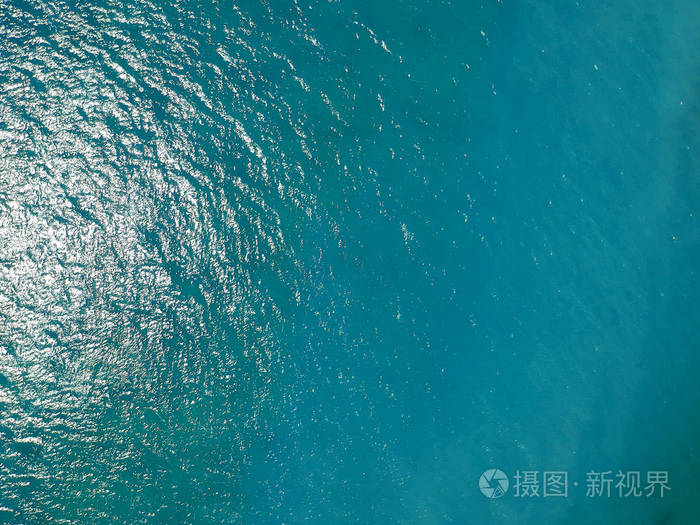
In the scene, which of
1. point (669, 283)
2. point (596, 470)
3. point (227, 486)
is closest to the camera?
point (227, 486)

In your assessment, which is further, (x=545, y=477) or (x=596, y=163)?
(x=596, y=163)

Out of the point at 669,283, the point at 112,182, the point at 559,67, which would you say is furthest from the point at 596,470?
the point at 112,182

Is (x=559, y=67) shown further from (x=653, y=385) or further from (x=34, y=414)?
(x=34, y=414)

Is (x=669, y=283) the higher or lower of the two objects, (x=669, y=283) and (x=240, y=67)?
the higher

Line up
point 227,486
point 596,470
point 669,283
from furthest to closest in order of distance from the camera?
point 669,283
point 596,470
point 227,486

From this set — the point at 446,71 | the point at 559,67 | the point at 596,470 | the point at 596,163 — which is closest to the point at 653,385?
the point at 596,470

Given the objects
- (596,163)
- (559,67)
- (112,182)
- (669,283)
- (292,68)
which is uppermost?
(559,67)
